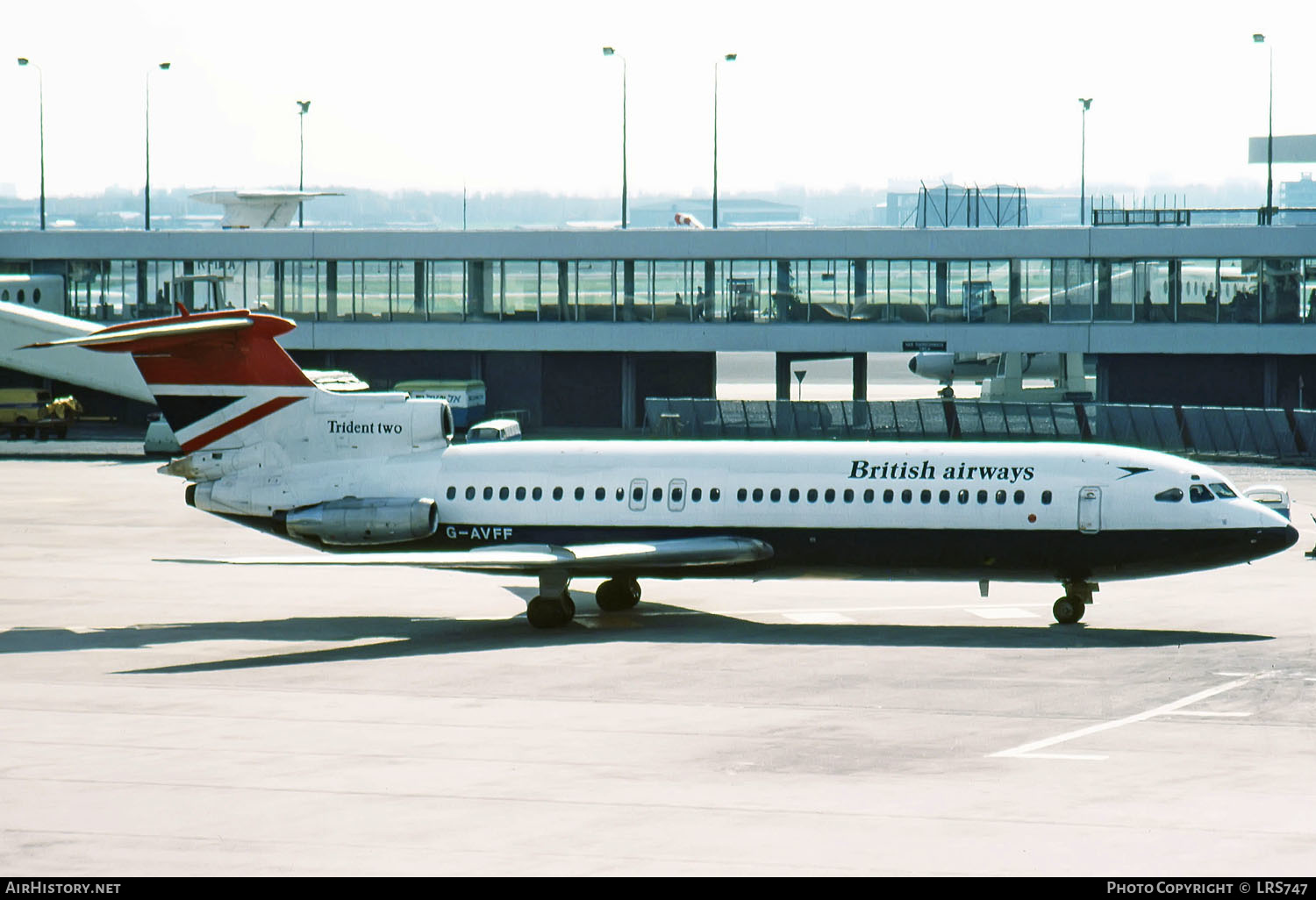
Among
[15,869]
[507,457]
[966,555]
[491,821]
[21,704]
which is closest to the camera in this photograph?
[15,869]

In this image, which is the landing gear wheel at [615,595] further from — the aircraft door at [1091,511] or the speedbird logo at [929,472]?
the aircraft door at [1091,511]

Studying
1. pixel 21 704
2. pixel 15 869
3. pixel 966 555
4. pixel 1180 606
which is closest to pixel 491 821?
pixel 15 869

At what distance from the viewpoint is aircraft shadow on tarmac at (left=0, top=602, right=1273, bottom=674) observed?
33.0 metres

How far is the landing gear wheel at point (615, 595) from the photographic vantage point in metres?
37.4

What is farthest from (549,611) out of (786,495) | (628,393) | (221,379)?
(628,393)

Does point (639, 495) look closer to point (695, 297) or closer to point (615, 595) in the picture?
point (615, 595)

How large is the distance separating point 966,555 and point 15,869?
2079cm

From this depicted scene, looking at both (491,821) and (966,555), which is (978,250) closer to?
(966,555)

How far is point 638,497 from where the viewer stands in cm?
3603

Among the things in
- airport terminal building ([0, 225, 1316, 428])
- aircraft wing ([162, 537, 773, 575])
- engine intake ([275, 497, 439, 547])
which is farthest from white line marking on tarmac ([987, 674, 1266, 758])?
airport terminal building ([0, 225, 1316, 428])

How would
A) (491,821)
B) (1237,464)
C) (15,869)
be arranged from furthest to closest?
(1237,464) < (491,821) < (15,869)

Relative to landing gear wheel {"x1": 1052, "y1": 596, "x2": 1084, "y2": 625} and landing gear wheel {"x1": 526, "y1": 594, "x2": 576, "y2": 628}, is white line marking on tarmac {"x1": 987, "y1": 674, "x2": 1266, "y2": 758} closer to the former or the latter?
landing gear wheel {"x1": 1052, "y1": 596, "x2": 1084, "y2": 625}

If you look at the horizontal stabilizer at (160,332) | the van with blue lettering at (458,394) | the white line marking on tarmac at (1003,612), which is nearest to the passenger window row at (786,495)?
the white line marking on tarmac at (1003,612)

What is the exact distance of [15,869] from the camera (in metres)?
18.1
